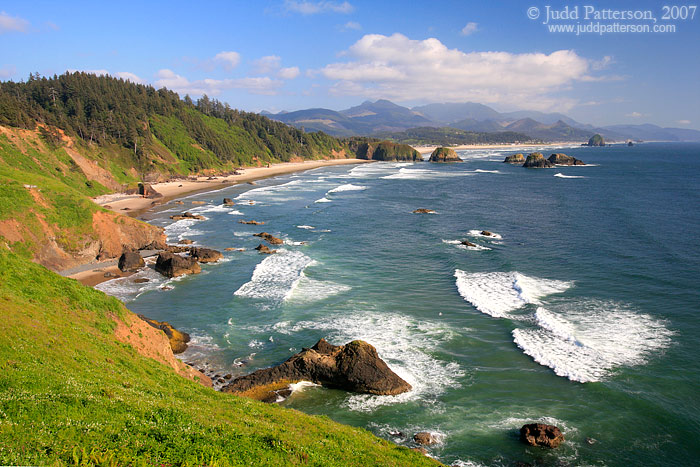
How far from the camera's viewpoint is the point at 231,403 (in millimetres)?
17062

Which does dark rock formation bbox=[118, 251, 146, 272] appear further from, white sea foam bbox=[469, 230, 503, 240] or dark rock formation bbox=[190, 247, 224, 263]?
white sea foam bbox=[469, 230, 503, 240]

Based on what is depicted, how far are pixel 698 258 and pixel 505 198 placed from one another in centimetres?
4514

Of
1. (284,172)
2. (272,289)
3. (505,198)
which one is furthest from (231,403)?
(284,172)

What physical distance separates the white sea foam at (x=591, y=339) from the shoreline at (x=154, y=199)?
118 ft

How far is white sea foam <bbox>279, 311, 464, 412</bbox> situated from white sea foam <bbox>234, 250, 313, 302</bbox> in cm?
647

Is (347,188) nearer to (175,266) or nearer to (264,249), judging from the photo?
(264,249)

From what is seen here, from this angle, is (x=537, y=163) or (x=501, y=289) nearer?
(x=501, y=289)

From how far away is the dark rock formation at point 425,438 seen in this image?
18547 millimetres

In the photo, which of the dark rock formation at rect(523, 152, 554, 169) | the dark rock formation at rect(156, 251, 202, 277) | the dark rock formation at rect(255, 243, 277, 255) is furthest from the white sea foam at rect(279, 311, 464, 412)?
the dark rock formation at rect(523, 152, 554, 169)

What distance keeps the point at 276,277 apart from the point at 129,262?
14.8 meters

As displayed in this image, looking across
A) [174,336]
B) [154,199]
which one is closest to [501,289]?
Result: [174,336]

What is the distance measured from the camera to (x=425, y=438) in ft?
61.3

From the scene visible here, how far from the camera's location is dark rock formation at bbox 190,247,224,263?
44494mm

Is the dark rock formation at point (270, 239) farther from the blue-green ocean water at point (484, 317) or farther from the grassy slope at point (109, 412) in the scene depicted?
the grassy slope at point (109, 412)
